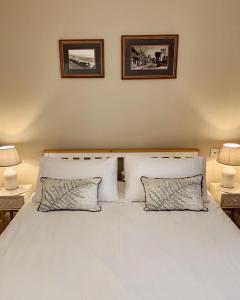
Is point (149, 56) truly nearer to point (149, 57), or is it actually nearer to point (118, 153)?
point (149, 57)

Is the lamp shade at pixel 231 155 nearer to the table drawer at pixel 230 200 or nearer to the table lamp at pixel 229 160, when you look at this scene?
the table lamp at pixel 229 160

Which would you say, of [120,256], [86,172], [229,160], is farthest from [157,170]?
[120,256]

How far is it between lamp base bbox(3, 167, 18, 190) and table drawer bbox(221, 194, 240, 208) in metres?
2.01

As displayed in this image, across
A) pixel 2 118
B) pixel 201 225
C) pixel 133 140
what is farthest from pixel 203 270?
pixel 2 118

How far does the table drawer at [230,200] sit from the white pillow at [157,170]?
0.34 m

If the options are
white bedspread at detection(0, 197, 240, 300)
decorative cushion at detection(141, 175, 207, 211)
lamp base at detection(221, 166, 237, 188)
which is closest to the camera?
white bedspread at detection(0, 197, 240, 300)

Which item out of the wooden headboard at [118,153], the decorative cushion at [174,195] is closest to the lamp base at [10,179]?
the wooden headboard at [118,153]

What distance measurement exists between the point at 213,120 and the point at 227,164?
1.58ft

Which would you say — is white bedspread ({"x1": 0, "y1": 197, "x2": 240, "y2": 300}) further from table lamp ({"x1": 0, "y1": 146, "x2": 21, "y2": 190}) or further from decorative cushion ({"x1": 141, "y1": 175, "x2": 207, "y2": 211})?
table lamp ({"x1": 0, "y1": 146, "x2": 21, "y2": 190})

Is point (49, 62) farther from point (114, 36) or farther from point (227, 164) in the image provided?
point (227, 164)

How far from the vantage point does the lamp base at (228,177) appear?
248cm

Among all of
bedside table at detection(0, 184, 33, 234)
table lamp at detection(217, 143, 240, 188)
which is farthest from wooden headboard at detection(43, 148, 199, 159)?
bedside table at detection(0, 184, 33, 234)

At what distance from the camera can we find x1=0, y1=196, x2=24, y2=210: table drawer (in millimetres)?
2398

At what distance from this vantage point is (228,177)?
2.49 meters
